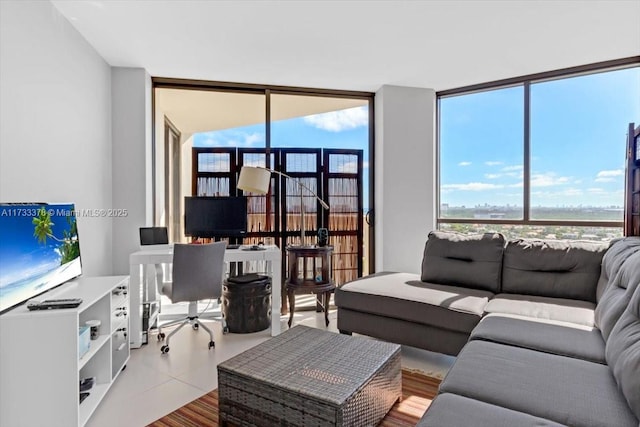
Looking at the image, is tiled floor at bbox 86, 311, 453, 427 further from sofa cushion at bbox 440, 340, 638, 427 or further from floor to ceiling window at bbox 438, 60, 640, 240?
floor to ceiling window at bbox 438, 60, 640, 240

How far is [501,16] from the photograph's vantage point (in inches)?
98.9

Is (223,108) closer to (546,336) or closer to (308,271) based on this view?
(308,271)

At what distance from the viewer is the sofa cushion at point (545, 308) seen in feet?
7.00

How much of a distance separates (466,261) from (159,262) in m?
2.68

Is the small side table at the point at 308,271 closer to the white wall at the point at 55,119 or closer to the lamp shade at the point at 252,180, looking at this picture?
the lamp shade at the point at 252,180

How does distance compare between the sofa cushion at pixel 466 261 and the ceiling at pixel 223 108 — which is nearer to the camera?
the sofa cushion at pixel 466 261

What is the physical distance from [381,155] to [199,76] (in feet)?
7.16

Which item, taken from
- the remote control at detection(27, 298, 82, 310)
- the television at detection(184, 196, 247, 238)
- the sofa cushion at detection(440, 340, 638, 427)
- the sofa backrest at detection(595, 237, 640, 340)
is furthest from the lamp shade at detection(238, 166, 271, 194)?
the sofa backrest at detection(595, 237, 640, 340)

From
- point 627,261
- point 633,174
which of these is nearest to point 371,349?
point 627,261

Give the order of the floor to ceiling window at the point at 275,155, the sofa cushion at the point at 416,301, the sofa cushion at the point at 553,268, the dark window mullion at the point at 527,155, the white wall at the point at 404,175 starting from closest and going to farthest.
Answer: the sofa cushion at the point at 416,301
the sofa cushion at the point at 553,268
the dark window mullion at the point at 527,155
the floor to ceiling window at the point at 275,155
the white wall at the point at 404,175

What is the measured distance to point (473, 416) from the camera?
3.88 feet

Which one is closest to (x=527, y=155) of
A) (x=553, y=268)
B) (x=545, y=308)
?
(x=553, y=268)

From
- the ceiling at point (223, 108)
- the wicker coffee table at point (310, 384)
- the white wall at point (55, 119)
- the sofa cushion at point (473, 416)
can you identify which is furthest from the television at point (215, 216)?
the sofa cushion at point (473, 416)

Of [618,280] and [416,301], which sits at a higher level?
[618,280]
